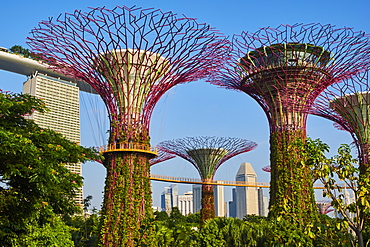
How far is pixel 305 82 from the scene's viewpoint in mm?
19766

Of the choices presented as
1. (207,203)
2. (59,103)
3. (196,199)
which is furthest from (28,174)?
(196,199)

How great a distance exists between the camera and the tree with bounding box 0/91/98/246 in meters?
8.40

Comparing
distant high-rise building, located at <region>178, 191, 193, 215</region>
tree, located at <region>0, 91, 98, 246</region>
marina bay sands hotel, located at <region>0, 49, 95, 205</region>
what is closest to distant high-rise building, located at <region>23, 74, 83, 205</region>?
marina bay sands hotel, located at <region>0, 49, 95, 205</region>

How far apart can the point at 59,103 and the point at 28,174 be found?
71583mm

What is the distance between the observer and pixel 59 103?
77688mm

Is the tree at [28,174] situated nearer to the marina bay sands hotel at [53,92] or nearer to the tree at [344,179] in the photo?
the tree at [344,179]

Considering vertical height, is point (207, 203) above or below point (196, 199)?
above

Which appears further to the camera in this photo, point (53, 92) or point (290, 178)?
point (53, 92)

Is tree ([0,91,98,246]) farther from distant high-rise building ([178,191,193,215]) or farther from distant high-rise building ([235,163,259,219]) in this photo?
distant high-rise building ([178,191,193,215])

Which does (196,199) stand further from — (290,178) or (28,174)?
(28,174)

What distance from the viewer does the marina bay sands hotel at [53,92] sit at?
65250 mm

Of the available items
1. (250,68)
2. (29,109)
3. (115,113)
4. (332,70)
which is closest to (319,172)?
(29,109)

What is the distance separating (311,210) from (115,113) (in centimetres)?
929

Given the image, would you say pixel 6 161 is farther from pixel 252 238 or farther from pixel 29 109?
pixel 252 238
